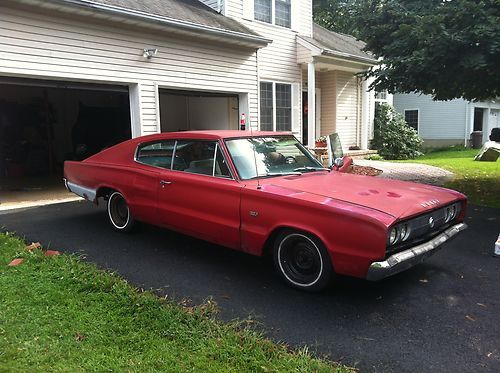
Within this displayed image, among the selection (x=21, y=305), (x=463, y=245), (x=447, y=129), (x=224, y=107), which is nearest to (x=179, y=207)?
(x=21, y=305)

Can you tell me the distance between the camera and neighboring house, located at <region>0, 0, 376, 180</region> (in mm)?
8180

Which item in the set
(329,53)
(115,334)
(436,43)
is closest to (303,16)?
(329,53)

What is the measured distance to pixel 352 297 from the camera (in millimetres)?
3912

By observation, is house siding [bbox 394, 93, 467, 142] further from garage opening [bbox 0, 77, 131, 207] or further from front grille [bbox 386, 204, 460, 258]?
front grille [bbox 386, 204, 460, 258]

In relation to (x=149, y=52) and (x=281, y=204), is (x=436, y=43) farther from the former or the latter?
(x=149, y=52)

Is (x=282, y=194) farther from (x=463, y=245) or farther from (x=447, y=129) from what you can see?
(x=447, y=129)

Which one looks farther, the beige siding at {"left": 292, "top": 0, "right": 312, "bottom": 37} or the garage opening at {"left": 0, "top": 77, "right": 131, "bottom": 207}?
the beige siding at {"left": 292, "top": 0, "right": 312, "bottom": 37}

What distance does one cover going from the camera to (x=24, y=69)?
777 centimetres

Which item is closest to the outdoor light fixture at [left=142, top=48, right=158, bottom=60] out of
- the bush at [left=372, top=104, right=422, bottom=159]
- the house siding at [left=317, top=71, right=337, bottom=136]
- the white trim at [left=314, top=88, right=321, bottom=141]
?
the white trim at [left=314, top=88, right=321, bottom=141]

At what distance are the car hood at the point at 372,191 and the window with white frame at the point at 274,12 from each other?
961 centimetres

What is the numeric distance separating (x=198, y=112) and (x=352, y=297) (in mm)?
11824

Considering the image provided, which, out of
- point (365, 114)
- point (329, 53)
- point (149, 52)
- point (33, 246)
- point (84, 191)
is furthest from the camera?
point (365, 114)

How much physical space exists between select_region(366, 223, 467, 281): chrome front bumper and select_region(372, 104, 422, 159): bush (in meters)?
14.7

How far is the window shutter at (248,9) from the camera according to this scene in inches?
492
